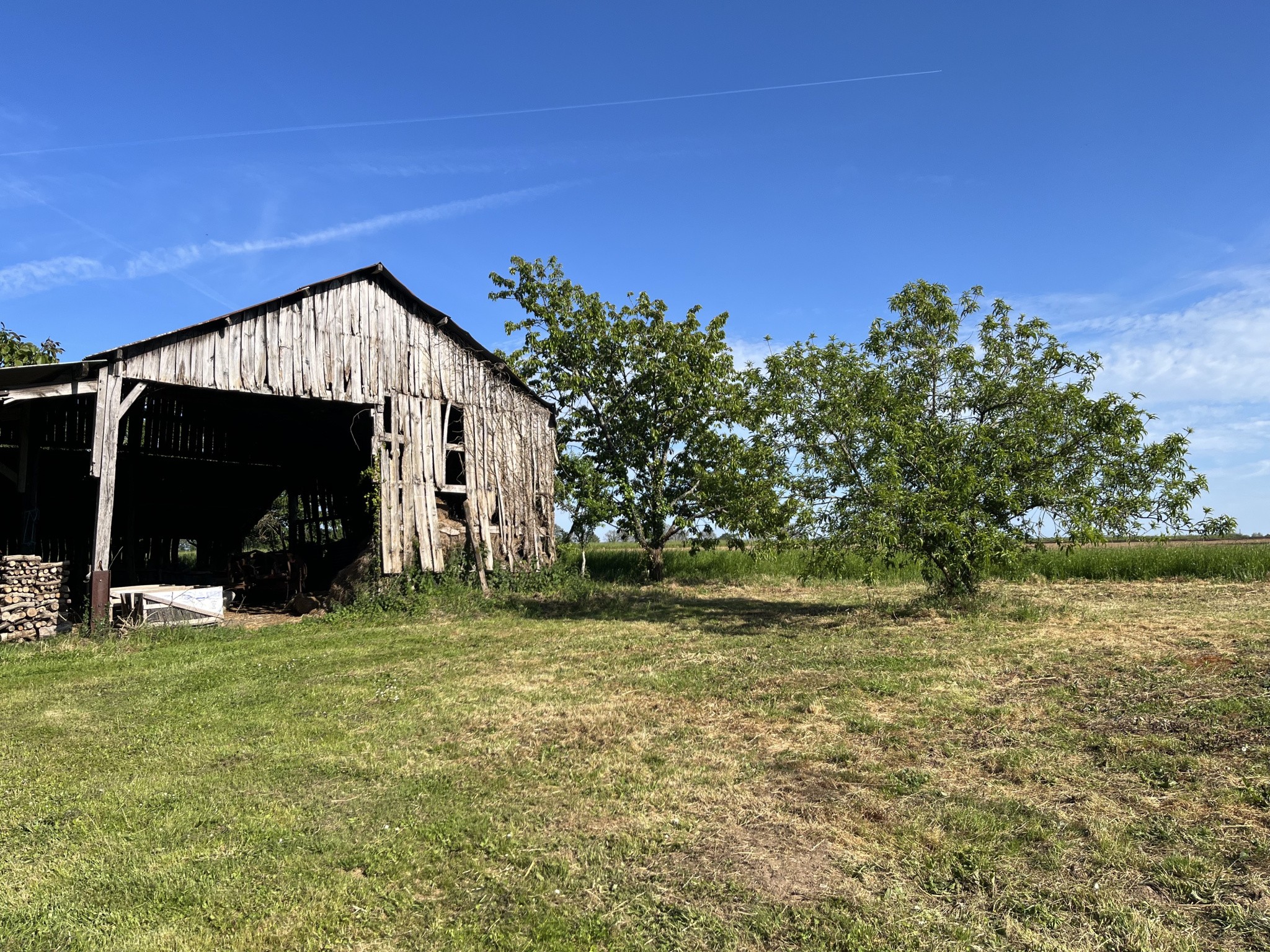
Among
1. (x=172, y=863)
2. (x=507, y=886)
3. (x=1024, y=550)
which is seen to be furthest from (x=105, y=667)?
(x=1024, y=550)

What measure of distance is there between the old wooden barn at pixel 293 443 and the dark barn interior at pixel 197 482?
0.06 meters

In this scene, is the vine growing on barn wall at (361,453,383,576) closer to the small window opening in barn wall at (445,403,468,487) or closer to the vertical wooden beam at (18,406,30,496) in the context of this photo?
the small window opening in barn wall at (445,403,468,487)

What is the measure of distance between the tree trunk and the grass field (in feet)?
41.6

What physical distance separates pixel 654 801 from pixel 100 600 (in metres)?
11.5

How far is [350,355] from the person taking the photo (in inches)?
639

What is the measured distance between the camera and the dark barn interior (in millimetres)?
18156

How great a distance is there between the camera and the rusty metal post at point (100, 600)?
41.7 ft

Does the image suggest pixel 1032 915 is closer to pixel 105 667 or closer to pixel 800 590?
pixel 105 667

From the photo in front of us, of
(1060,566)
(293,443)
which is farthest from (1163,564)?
(293,443)

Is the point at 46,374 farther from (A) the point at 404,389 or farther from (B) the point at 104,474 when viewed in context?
(A) the point at 404,389

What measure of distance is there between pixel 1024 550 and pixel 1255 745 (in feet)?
24.0

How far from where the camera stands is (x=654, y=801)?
5.45 metres

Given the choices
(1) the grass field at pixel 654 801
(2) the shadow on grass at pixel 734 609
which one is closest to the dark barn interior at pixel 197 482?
(2) the shadow on grass at pixel 734 609

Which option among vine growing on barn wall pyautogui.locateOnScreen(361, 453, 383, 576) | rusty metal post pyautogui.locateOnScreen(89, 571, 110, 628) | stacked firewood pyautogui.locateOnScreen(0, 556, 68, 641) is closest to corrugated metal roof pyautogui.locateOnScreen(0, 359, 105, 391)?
stacked firewood pyautogui.locateOnScreen(0, 556, 68, 641)
